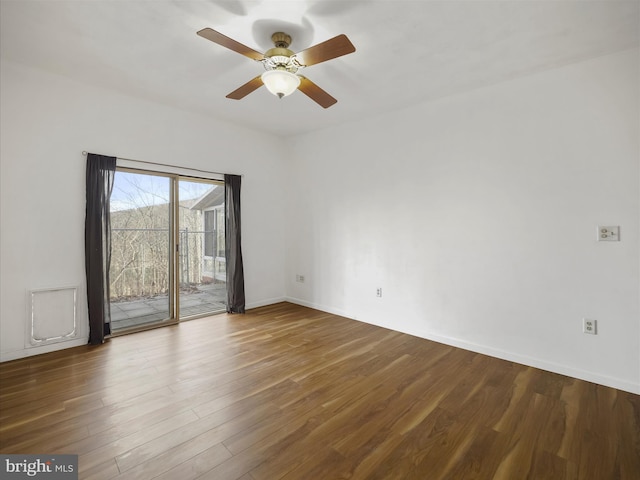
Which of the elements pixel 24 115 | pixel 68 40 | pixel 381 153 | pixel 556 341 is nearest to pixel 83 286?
pixel 24 115

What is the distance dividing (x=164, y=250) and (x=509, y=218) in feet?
13.8

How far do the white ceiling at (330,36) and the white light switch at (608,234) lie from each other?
1.51m

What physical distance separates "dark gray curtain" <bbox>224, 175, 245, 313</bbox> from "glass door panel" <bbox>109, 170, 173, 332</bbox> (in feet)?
2.60

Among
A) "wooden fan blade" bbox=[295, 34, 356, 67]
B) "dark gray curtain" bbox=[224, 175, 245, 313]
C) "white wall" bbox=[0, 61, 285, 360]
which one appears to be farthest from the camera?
"dark gray curtain" bbox=[224, 175, 245, 313]

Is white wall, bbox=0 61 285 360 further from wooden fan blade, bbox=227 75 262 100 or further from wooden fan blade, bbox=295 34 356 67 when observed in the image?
wooden fan blade, bbox=295 34 356 67

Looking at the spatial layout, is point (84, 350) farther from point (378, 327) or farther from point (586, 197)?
point (586, 197)

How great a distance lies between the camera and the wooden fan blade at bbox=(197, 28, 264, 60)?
6.11 ft

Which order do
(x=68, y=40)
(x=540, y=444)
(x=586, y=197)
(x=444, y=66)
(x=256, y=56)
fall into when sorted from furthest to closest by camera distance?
1. (x=444, y=66)
2. (x=586, y=197)
3. (x=68, y=40)
4. (x=256, y=56)
5. (x=540, y=444)

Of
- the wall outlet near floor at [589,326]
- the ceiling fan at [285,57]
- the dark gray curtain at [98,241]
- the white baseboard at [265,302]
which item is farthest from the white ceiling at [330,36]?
the white baseboard at [265,302]

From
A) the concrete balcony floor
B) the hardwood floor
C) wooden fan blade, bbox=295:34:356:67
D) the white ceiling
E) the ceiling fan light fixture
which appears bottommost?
the hardwood floor

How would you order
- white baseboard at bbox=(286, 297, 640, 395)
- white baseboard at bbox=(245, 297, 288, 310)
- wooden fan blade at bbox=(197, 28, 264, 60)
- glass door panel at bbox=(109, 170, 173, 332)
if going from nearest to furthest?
wooden fan blade at bbox=(197, 28, 264, 60)
white baseboard at bbox=(286, 297, 640, 395)
glass door panel at bbox=(109, 170, 173, 332)
white baseboard at bbox=(245, 297, 288, 310)

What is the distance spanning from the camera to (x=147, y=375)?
2709 mm

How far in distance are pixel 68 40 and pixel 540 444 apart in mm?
4576

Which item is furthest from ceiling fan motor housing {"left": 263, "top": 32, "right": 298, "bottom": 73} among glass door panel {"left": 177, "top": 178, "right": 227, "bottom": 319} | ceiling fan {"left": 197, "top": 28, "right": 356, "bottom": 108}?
glass door panel {"left": 177, "top": 178, "right": 227, "bottom": 319}
